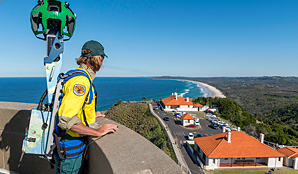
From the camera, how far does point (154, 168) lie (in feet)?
5.34

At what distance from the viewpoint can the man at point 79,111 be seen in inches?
62.4

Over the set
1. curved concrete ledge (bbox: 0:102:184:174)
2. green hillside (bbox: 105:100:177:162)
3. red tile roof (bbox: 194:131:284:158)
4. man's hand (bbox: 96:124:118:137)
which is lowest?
green hillside (bbox: 105:100:177:162)

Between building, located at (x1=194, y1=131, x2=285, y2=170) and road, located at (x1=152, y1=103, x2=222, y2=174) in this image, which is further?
building, located at (x1=194, y1=131, x2=285, y2=170)

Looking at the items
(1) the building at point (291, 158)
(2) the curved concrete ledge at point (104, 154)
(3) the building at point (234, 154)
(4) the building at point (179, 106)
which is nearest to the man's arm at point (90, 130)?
(2) the curved concrete ledge at point (104, 154)

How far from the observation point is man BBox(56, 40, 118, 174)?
159 centimetres

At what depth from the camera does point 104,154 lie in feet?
6.14

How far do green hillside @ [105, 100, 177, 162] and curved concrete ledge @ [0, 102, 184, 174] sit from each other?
15.5 metres

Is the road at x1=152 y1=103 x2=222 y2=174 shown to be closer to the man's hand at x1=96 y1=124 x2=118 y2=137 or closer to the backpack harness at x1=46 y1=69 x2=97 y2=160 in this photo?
the man's hand at x1=96 y1=124 x2=118 y2=137

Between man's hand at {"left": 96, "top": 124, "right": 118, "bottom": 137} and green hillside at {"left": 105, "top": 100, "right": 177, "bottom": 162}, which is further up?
man's hand at {"left": 96, "top": 124, "right": 118, "bottom": 137}

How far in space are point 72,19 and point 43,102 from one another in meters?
1.11

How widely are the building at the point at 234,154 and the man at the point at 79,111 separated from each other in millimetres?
17022

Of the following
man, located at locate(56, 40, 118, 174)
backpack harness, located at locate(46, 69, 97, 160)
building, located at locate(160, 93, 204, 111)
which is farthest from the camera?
building, located at locate(160, 93, 204, 111)

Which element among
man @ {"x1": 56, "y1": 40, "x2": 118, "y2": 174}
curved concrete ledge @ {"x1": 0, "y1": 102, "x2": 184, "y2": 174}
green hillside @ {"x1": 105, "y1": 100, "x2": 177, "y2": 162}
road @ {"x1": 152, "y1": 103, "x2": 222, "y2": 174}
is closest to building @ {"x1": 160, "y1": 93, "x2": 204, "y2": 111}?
green hillside @ {"x1": 105, "y1": 100, "x2": 177, "y2": 162}

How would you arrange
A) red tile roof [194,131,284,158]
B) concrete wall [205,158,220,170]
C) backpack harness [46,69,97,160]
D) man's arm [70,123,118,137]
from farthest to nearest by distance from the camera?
1. red tile roof [194,131,284,158]
2. concrete wall [205,158,220,170]
3. backpack harness [46,69,97,160]
4. man's arm [70,123,118,137]
